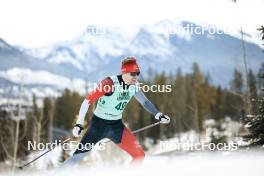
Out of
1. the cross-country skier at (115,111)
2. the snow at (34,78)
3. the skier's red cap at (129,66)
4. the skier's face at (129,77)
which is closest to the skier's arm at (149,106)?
the cross-country skier at (115,111)

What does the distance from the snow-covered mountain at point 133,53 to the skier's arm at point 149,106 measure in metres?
0.40

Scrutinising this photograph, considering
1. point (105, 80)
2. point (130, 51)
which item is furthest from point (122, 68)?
point (130, 51)

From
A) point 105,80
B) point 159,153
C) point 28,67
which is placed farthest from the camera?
point 28,67

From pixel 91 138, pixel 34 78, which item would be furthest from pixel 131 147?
pixel 34 78

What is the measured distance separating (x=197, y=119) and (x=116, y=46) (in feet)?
7.77

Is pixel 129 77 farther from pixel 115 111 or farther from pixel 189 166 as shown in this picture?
pixel 189 166

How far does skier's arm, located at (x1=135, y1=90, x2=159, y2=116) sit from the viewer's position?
249 inches

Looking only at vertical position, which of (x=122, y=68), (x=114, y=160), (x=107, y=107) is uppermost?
(x=122, y=68)

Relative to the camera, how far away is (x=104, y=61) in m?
7.52

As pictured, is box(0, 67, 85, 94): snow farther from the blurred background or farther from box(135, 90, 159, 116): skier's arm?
box(135, 90, 159, 116): skier's arm

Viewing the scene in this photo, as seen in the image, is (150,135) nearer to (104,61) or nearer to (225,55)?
(104,61)

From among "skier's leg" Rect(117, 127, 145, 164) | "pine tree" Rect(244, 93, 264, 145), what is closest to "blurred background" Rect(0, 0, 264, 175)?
"pine tree" Rect(244, 93, 264, 145)

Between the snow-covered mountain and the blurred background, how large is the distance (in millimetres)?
17

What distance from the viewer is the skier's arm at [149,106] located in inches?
249
